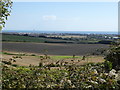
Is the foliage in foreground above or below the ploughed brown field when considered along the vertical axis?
above

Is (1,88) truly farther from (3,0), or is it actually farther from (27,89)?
(3,0)

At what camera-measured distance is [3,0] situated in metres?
5.20

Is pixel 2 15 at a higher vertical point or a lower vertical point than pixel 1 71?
higher

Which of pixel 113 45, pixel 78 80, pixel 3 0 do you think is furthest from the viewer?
pixel 113 45

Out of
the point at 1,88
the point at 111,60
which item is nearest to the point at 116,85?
the point at 1,88

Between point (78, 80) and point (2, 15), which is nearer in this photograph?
point (78, 80)

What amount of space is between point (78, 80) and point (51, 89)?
23.2 inches

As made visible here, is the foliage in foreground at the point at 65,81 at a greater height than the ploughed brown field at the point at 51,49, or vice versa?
the foliage in foreground at the point at 65,81

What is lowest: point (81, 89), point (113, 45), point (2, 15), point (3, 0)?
point (81, 89)

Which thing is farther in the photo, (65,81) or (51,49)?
(51,49)

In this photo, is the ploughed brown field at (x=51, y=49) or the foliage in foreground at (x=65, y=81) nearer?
the foliage in foreground at (x=65, y=81)

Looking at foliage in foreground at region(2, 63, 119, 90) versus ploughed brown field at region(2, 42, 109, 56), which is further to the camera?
ploughed brown field at region(2, 42, 109, 56)

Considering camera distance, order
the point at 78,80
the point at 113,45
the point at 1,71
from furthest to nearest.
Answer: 1. the point at 113,45
2. the point at 1,71
3. the point at 78,80

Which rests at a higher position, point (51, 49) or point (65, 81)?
point (65, 81)
